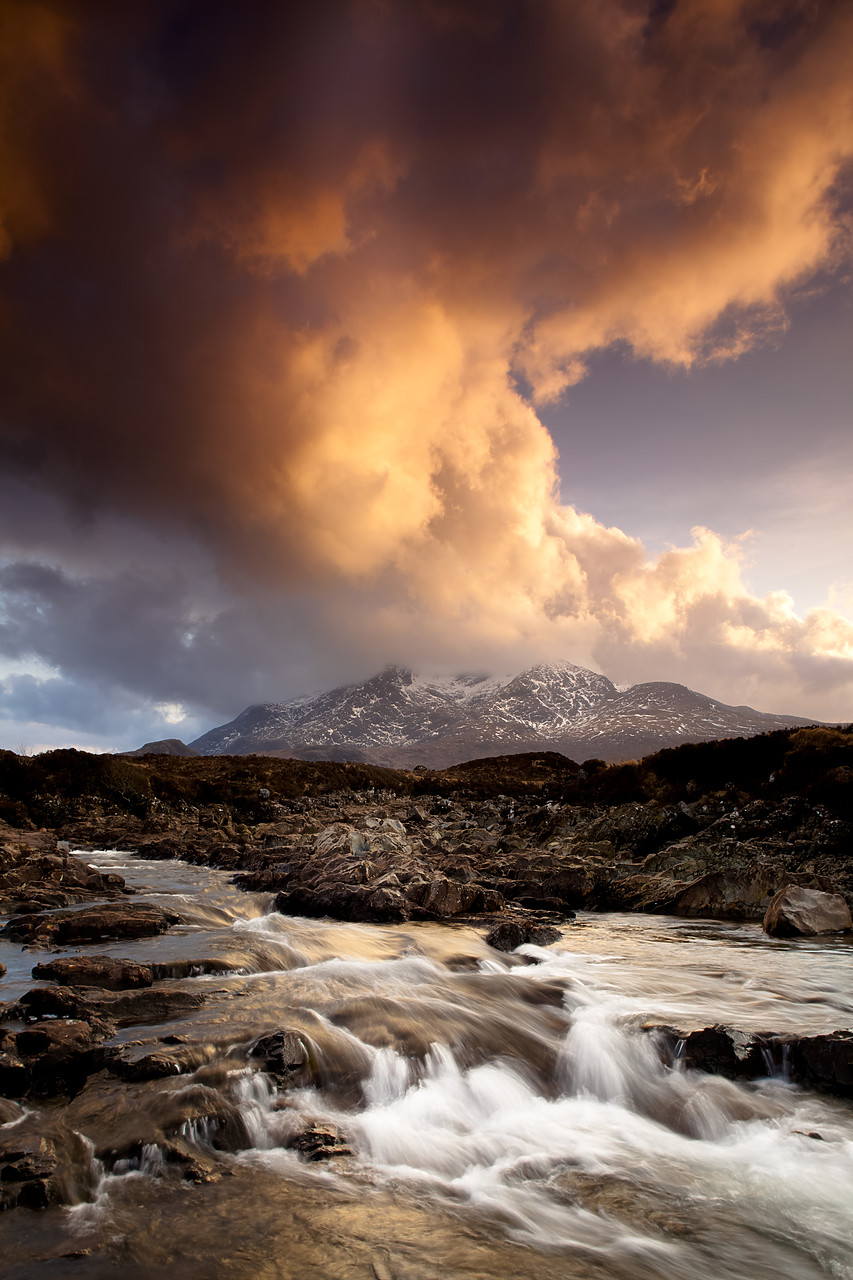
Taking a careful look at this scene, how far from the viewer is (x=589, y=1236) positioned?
577 cm

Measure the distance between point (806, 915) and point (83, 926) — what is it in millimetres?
18847

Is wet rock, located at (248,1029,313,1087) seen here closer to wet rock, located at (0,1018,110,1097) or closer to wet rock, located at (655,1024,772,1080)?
wet rock, located at (0,1018,110,1097)

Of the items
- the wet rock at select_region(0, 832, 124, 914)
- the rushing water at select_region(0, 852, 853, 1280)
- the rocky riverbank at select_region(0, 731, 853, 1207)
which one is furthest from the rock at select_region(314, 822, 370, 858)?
the rushing water at select_region(0, 852, 853, 1280)

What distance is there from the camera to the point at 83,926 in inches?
568

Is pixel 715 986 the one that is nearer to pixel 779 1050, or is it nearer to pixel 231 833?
pixel 779 1050

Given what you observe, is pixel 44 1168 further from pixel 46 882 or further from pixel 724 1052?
pixel 46 882

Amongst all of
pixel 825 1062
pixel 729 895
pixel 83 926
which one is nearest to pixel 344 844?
pixel 83 926

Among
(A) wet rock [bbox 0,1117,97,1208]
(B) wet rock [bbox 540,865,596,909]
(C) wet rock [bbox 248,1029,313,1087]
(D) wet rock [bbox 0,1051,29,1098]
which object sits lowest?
(B) wet rock [bbox 540,865,596,909]

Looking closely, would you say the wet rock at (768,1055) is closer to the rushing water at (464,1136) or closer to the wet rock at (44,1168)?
the rushing water at (464,1136)

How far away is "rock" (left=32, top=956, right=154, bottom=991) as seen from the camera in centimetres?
1030

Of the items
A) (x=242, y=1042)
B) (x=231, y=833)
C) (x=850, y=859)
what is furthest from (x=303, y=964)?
(x=231, y=833)

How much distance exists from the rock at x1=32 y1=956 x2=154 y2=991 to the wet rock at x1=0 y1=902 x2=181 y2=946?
135 inches

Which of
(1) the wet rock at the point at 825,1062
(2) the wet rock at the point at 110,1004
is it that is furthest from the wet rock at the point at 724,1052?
(2) the wet rock at the point at 110,1004

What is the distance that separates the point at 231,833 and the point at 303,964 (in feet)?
90.3
